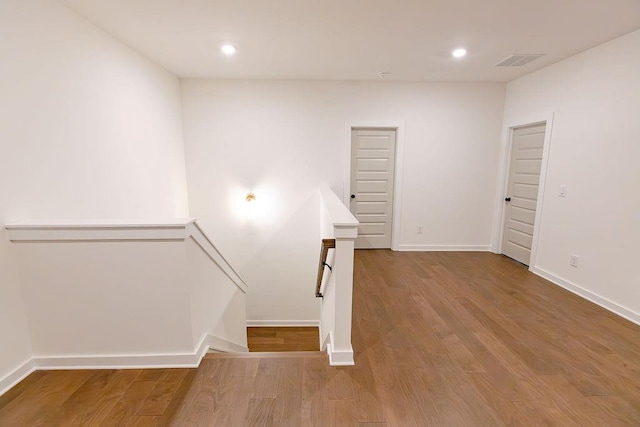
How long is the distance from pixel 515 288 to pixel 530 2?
9.46 feet

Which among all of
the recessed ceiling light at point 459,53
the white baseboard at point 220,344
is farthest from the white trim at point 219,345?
the recessed ceiling light at point 459,53

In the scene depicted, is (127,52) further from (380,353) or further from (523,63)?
(523,63)

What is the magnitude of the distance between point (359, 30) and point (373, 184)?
2547 mm

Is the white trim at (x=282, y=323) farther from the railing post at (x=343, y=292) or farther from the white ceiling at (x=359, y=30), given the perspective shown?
the white ceiling at (x=359, y=30)

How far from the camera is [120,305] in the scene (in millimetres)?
1940

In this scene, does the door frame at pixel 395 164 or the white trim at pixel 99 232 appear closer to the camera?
the white trim at pixel 99 232

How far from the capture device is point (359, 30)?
276cm

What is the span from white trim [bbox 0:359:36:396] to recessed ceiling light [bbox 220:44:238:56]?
3.21 meters

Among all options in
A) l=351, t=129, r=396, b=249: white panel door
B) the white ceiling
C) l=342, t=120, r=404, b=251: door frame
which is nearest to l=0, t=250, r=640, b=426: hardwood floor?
l=342, t=120, r=404, b=251: door frame

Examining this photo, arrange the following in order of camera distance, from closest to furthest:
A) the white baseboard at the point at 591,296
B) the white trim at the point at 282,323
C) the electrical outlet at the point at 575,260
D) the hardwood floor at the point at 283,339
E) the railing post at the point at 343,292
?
the railing post at the point at 343,292 → the white baseboard at the point at 591,296 → the electrical outlet at the point at 575,260 → the hardwood floor at the point at 283,339 → the white trim at the point at 282,323

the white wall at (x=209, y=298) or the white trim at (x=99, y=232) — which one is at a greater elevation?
the white trim at (x=99, y=232)

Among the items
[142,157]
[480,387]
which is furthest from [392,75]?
[480,387]

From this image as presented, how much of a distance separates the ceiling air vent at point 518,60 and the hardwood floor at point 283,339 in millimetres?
4573

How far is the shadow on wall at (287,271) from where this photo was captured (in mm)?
4918
